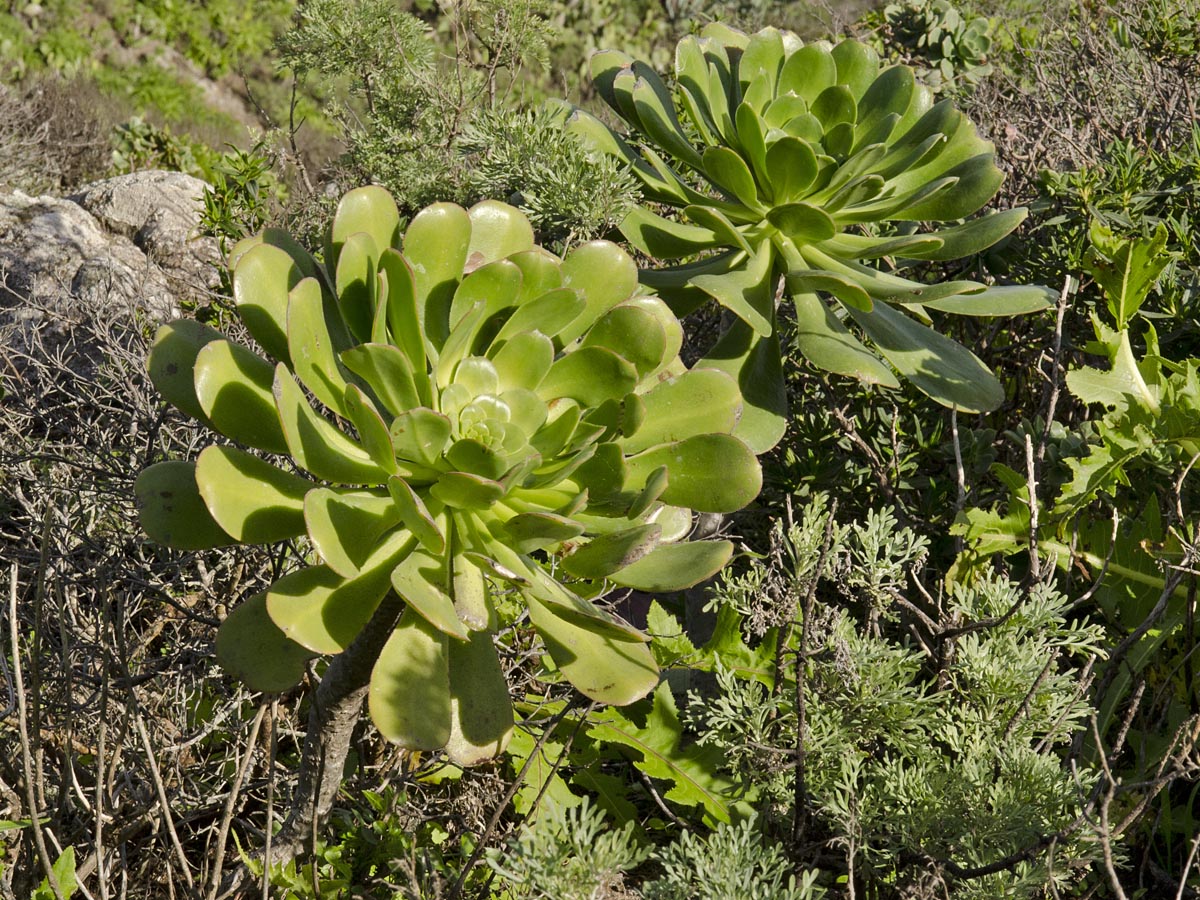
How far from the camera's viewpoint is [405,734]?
3.94 feet

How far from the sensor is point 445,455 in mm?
1331

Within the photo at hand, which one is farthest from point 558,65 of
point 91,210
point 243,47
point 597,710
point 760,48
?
point 597,710

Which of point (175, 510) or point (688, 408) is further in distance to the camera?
point (688, 408)

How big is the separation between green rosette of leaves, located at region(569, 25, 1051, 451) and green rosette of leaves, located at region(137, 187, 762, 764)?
430 mm

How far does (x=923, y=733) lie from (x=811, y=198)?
1.04m

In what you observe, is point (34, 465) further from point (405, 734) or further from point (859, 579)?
point (859, 579)

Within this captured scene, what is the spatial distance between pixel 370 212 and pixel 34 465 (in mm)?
1307

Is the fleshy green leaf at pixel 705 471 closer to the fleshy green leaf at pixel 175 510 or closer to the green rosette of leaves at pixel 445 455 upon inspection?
the green rosette of leaves at pixel 445 455

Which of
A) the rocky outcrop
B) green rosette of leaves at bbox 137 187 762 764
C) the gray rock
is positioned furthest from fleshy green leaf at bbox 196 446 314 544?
the gray rock

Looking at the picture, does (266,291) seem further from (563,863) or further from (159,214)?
(159,214)

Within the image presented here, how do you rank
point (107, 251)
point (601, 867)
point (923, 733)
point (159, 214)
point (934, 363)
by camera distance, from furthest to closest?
point (159, 214)
point (107, 251)
point (934, 363)
point (923, 733)
point (601, 867)

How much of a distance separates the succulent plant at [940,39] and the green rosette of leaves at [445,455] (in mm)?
2571

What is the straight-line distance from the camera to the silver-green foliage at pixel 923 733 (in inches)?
56.7

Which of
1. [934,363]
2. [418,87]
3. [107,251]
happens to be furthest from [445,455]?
[107,251]
